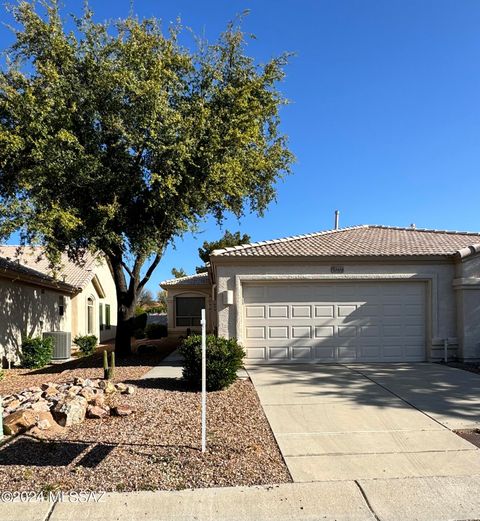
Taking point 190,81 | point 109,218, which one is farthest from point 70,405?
point 190,81

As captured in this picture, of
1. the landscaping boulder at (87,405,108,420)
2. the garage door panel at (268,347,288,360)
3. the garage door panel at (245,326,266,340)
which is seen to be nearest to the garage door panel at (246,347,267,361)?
the garage door panel at (268,347,288,360)

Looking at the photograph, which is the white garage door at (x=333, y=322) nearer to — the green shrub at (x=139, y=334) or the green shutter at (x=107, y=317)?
the green shrub at (x=139, y=334)

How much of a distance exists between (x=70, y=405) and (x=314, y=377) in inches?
235

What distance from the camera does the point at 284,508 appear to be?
4578 mm

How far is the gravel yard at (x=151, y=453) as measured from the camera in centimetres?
510

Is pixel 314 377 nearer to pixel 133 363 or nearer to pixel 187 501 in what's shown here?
pixel 133 363

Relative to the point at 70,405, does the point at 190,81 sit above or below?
above

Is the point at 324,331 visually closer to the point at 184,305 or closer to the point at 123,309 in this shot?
the point at 123,309

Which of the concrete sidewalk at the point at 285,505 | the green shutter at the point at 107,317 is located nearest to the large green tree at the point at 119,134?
the concrete sidewalk at the point at 285,505

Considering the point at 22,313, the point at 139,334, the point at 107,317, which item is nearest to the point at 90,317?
the point at 139,334

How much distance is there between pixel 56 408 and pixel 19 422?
579mm

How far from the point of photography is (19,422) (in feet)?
22.4

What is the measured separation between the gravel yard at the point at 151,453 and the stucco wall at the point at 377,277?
549 centimetres

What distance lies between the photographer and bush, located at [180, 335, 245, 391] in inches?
374
